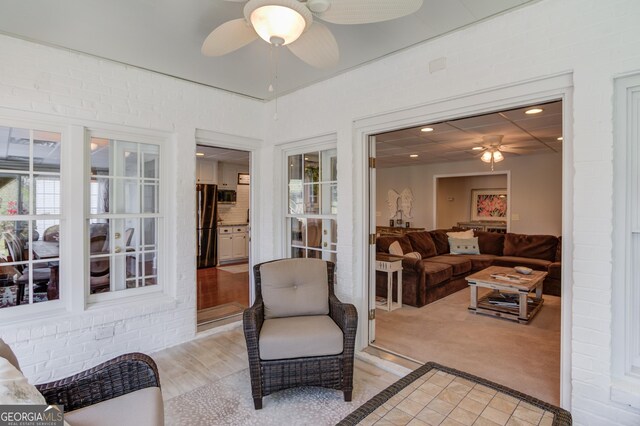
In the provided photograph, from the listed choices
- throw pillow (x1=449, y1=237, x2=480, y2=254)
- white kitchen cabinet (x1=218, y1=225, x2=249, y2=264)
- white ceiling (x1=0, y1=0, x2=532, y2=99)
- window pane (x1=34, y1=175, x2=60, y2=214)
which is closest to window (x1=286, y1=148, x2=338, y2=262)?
white ceiling (x1=0, y1=0, x2=532, y2=99)

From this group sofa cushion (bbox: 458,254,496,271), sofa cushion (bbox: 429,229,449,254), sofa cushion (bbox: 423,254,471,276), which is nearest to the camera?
sofa cushion (bbox: 423,254,471,276)

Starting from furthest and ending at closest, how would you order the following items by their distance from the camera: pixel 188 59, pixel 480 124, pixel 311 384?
pixel 480 124 → pixel 188 59 → pixel 311 384

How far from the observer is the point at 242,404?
2.32 m

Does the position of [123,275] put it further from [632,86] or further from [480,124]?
[480,124]

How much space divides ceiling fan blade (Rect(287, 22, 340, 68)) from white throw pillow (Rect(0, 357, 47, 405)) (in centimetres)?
192

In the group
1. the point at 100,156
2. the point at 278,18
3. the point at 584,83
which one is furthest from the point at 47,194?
the point at 584,83

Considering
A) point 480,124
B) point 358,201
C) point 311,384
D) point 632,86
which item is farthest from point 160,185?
point 480,124

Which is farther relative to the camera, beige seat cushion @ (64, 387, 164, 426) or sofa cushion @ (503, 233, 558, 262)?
sofa cushion @ (503, 233, 558, 262)

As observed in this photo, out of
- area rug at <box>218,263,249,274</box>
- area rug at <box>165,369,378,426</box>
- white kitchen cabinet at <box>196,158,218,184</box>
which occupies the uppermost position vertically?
white kitchen cabinet at <box>196,158,218,184</box>

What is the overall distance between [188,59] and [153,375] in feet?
8.19

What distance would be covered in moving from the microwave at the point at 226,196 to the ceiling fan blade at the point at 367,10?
21.2 ft

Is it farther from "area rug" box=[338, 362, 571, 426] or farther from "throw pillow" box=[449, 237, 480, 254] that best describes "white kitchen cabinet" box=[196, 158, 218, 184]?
"area rug" box=[338, 362, 571, 426]

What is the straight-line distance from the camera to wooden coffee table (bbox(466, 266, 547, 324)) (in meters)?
3.96

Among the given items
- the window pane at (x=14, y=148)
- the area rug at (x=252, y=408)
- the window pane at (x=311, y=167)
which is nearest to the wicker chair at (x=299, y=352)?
the area rug at (x=252, y=408)
